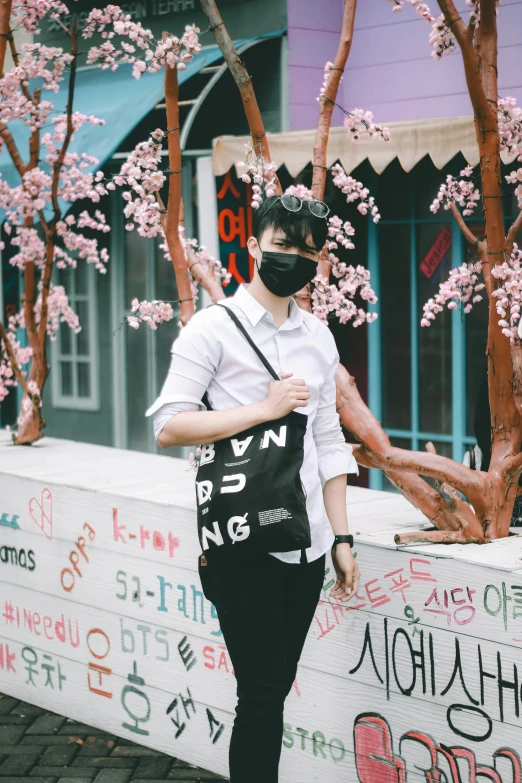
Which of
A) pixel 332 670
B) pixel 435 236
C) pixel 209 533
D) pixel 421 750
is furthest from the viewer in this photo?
pixel 435 236

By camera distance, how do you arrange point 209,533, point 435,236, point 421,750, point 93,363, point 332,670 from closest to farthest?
point 209,533, point 421,750, point 332,670, point 435,236, point 93,363

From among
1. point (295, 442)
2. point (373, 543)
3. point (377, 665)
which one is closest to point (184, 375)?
point (295, 442)

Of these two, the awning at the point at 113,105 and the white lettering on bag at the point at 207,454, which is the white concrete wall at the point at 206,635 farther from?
the awning at the point at 113,105

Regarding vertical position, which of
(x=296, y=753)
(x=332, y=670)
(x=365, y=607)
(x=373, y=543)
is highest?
(x=373, y=543)

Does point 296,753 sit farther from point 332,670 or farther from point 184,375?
point 184,375

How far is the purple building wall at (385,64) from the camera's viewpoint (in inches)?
259

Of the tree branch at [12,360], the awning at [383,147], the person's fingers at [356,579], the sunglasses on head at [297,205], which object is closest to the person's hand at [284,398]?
the sunglasses on head at [297,205]

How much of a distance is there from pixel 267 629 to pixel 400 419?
483cm

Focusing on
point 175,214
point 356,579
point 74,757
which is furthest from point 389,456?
point 74,757

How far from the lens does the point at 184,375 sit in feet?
8.82

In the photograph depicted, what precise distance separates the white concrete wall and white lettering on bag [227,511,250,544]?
70cm

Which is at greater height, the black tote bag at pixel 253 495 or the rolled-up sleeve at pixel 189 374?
the rolled-up sleeve at pixel 189 374

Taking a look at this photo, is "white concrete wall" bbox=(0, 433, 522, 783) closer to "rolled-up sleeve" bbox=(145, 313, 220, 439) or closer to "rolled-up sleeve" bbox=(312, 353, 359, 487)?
"rolled-up sleeve" bbox=(312, 353, 359, 487)

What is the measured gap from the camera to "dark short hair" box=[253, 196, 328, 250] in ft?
8.82
